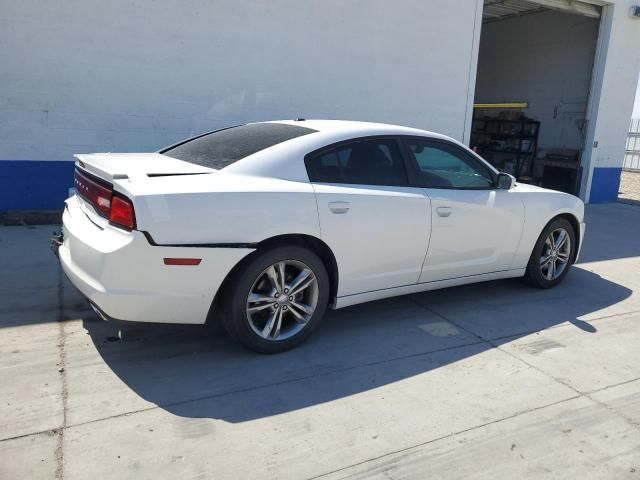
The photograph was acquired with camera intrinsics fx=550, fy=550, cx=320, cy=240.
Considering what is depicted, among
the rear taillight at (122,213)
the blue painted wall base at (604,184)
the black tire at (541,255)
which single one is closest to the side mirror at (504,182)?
the black tire at (541,255)

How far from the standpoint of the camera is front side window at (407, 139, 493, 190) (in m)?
4.36

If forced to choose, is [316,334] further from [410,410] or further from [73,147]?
[73,147]

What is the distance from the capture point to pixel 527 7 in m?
13.3

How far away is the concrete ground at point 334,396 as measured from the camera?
264cm

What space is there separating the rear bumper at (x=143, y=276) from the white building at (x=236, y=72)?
438 centimetres

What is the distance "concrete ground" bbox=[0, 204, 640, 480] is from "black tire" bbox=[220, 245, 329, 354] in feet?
0.35

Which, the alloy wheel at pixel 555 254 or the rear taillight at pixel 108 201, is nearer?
the rear taillight at pixel 108 201

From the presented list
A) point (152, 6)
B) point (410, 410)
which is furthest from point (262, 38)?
point (410, 410)

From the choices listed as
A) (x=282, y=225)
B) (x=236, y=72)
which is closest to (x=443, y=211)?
(x=282, y=225)

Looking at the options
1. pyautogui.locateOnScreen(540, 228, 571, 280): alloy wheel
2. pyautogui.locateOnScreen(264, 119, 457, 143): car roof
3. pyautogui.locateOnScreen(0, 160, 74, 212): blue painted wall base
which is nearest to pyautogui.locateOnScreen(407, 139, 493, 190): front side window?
pyautogui.locateOnScreen(264, 119, 457, 143): car roof

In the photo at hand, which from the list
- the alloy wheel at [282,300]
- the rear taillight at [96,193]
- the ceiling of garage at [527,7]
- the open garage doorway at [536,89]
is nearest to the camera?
the rear taillight at [96,193]

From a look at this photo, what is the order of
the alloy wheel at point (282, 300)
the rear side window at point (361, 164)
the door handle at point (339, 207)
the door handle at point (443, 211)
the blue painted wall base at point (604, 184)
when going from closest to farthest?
1. the alloy wheel at point (282, 300)
2. the door handle at point (339, 207)
3. the rear side window at point (361, 164)
4. the door handle at point (443, 211)
5. the blue painted wall base at point (604, 184)

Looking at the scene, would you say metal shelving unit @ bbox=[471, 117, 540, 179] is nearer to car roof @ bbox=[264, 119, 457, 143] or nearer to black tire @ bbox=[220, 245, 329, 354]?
car roof @ bbox=[264, 119, 457, 143]

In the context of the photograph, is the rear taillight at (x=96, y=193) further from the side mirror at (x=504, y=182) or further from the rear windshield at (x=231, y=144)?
the side mirror at (x=504, y=182)
